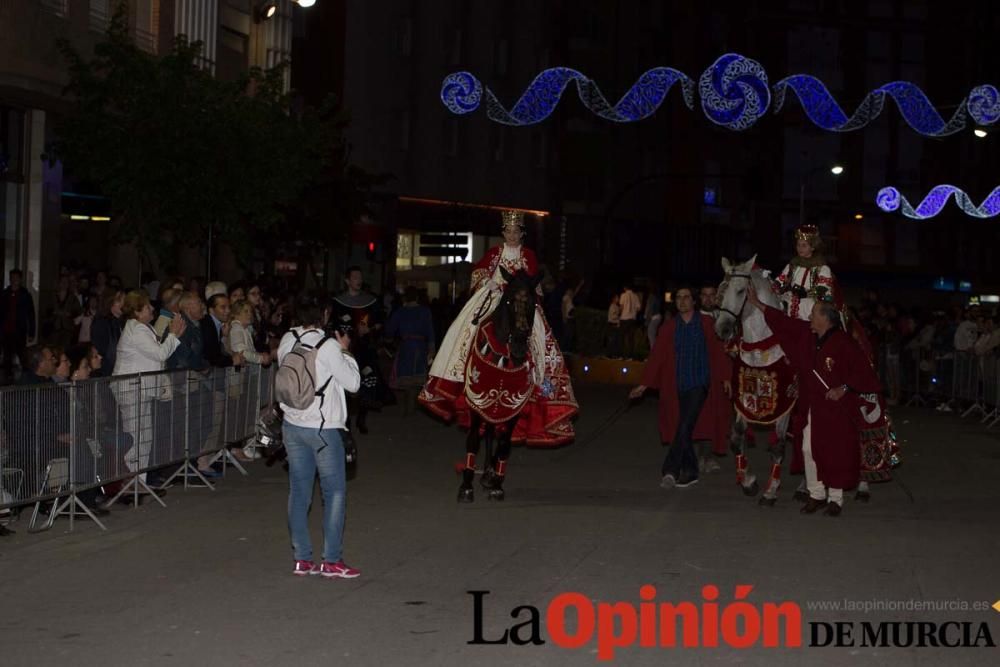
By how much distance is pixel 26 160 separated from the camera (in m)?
26.4

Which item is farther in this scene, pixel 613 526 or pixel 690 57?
pixel 690 57

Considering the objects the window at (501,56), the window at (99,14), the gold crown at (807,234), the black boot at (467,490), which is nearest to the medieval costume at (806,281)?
the gold crown at (807,234)

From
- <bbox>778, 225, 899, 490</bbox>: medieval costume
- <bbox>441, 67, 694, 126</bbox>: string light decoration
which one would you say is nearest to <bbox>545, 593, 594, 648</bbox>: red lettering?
<bbox>778, 225, 899, 490</bbox>: medieval costume

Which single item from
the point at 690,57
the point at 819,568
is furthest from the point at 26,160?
the point at 690,57

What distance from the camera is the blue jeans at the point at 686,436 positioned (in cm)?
1502

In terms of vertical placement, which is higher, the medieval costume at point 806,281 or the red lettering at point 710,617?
the medieval costume at point 806,281

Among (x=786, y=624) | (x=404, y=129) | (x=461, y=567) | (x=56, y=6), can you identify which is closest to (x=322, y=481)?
(x=461, y=567)

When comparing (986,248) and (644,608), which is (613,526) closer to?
(644,608)

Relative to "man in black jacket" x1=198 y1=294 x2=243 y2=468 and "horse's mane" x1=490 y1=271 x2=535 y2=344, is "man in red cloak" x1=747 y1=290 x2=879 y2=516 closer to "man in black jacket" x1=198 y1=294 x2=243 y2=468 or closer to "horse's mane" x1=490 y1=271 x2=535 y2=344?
"horse's mane" x1=490 y1=271 x2=535 y2=344

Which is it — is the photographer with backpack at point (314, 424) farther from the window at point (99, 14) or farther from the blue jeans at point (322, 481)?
the window at point (99, 14)

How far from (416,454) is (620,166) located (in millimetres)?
48449

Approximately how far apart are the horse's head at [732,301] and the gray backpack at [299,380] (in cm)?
474

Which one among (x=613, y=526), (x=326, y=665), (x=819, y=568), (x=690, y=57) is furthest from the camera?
(x=690, y=57)

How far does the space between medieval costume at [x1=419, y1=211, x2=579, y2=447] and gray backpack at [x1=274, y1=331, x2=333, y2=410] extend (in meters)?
4.08
